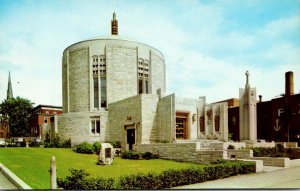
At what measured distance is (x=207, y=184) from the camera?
12023mm

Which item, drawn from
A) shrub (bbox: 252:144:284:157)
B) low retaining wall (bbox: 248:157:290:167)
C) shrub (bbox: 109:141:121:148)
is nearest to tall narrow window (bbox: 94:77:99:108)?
shrub (bbox: 109:141:121:148)

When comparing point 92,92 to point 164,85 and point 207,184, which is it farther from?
point 207,184

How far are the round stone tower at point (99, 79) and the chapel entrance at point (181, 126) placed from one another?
22.4 feet

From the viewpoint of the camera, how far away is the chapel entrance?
24.3 metres

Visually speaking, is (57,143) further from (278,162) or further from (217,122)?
(278,162)

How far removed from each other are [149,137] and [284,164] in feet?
34.4

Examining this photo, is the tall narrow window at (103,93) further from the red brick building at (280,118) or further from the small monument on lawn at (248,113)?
the red brick building at (280,118)

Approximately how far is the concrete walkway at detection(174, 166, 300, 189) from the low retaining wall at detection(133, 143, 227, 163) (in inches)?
94.7

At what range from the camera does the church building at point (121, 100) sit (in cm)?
2436

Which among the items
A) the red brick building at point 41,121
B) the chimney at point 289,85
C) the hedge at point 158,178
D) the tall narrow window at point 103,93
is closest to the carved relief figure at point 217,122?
the chimney at point 289,85

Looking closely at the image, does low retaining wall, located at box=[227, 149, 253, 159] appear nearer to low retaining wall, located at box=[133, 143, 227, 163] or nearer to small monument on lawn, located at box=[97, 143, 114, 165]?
low retaining wall, located at box=[133, 143, 227, 163]

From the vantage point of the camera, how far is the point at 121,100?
2677cm

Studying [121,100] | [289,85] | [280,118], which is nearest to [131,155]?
[121,100]

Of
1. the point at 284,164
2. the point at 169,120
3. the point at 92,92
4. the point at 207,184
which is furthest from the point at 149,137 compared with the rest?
the point at 207,184
